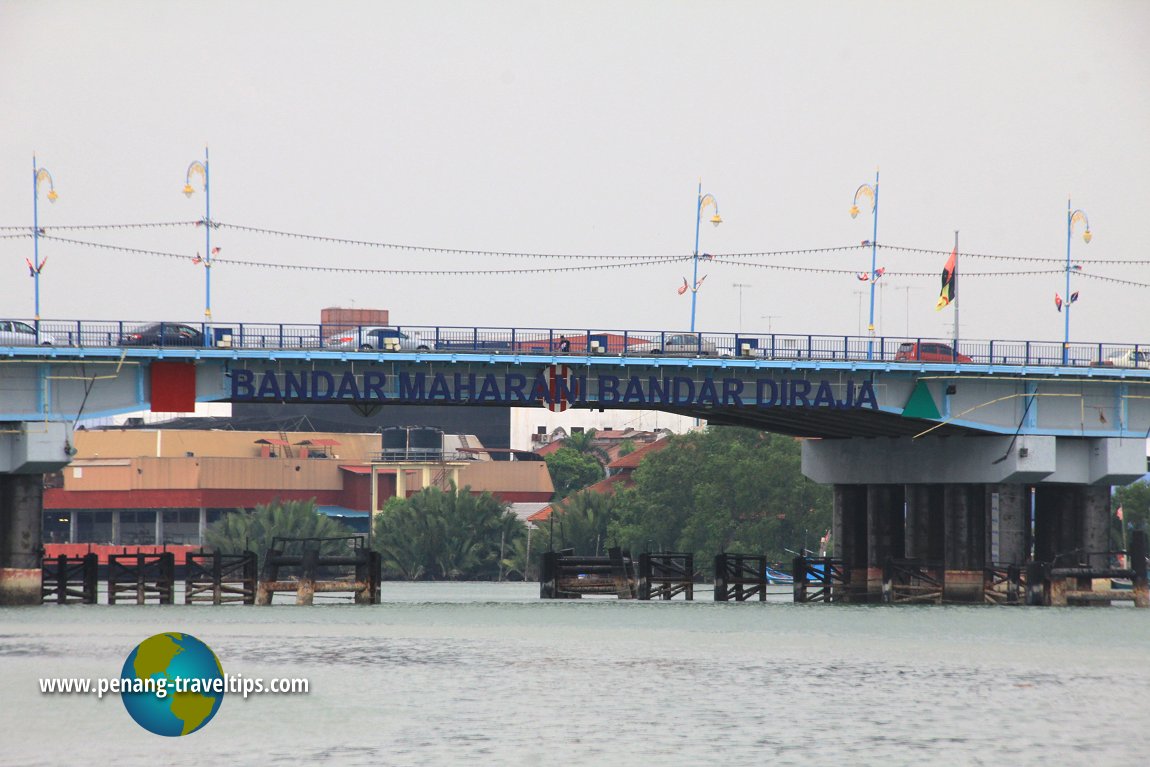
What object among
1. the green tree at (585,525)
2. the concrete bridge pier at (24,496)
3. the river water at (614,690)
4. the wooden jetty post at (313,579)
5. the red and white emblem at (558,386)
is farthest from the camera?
the green tree at (585,525)

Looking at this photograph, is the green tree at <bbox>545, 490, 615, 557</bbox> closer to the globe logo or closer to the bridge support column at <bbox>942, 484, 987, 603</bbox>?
the bridge support column at <bbox>942, 484, 987, 603</bbox>

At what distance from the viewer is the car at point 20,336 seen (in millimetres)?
83125

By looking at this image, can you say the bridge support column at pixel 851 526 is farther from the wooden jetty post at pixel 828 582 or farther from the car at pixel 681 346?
the car at pixel 681 346

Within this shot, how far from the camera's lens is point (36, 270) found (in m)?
85.9

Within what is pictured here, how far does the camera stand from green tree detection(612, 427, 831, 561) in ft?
490

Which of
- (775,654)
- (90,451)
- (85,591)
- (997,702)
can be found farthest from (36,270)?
(90,451)

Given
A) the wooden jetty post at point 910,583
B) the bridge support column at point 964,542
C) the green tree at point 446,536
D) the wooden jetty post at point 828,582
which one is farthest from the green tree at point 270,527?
the bridge support column at point 964,542

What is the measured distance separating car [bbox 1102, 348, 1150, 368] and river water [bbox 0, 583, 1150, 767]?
1561cm

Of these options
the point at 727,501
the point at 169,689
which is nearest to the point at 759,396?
the point at 169,689

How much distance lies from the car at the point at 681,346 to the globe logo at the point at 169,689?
129 ft

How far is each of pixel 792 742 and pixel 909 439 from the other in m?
54.7

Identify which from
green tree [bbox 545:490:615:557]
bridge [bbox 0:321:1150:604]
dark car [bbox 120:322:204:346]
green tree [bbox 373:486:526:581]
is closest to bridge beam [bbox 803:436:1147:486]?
bridge [bbox 0:321:1150:604]

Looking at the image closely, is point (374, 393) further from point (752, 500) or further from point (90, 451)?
point (90, 451)

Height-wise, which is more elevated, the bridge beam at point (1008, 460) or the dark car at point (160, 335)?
the dark car at point (160, 335)
